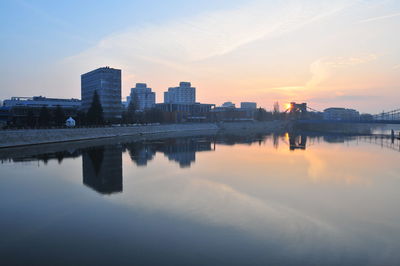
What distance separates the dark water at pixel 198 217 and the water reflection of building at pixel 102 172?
8 cm

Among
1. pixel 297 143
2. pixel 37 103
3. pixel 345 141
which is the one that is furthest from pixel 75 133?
pixel 37 103

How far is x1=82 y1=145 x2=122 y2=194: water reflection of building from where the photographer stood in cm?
1830

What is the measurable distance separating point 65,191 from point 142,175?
5978 millimetres

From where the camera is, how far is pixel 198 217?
12.6m

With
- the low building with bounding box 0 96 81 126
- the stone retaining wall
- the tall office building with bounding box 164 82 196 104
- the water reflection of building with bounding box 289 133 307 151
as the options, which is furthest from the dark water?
the tall office building with bounding box 164 82 196 104

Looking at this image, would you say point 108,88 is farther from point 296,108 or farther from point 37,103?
point 296,108

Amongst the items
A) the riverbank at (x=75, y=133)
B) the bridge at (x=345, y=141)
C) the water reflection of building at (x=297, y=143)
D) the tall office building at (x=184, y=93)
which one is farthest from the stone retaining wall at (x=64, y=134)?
the tall office building at (x=184, y=93)

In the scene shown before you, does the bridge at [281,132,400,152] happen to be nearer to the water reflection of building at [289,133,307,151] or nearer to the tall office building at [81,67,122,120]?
the water reflection of building at [289,133,307,151]

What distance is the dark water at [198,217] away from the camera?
9.26 meters

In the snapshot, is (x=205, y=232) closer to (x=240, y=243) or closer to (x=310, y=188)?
(x=240, y=243)

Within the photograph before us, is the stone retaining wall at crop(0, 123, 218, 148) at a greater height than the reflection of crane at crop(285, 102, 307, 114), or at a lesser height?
lesser

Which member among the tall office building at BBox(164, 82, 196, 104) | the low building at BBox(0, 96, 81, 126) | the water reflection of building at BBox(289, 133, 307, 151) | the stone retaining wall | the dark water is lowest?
the dark water

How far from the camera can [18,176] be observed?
2127 cm

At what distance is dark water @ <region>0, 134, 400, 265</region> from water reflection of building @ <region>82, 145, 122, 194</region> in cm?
8
